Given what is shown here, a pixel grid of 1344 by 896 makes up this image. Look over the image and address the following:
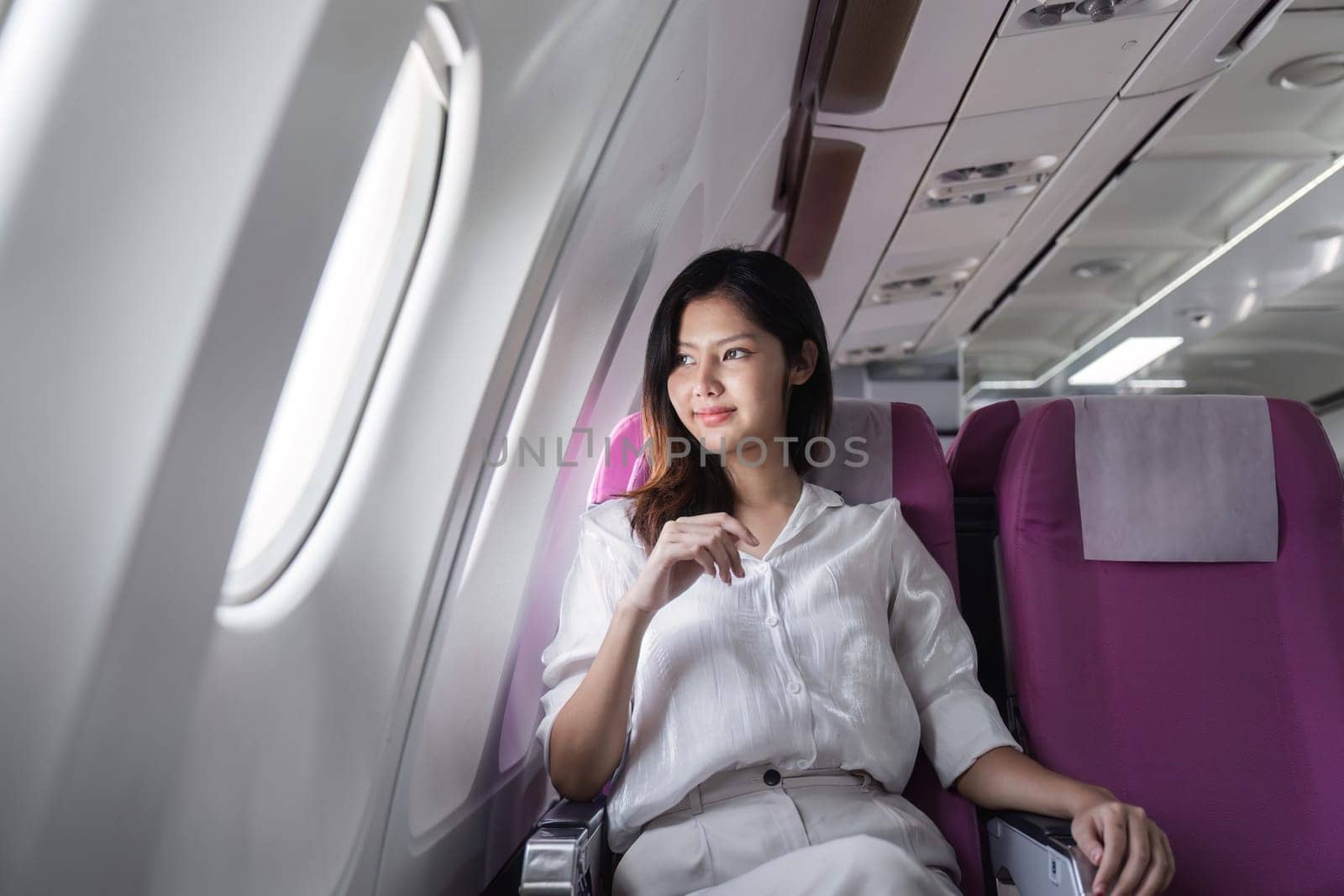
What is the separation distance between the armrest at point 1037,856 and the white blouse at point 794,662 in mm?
133

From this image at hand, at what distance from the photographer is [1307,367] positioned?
10.1m

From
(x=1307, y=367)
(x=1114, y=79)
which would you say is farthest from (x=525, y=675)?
(x=1307, y=367)

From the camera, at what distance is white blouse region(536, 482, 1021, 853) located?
168 centimetres

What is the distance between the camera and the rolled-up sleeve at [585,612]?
183cm

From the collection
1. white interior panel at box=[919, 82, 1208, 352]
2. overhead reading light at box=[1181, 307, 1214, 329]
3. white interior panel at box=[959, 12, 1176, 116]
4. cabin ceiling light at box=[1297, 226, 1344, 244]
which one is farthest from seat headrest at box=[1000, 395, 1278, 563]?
overhead reading light at box=[1181, 307, 1214, 329]

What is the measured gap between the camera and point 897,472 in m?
2.12

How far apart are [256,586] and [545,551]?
3.26 feet

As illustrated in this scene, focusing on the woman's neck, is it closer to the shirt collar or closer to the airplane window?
A: the shirt collar

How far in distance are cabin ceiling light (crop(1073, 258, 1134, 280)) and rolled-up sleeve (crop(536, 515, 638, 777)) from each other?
266 inches

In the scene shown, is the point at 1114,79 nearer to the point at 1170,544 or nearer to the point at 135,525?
the point at 1170,544

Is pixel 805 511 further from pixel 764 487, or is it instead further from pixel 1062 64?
pixel 1062 64

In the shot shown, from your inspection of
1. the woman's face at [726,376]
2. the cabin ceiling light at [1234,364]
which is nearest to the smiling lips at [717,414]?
the woman's face at [726,376]

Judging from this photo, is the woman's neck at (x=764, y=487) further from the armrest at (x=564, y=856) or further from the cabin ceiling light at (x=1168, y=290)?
the cabin ceiling light at (x=1168, y=290)

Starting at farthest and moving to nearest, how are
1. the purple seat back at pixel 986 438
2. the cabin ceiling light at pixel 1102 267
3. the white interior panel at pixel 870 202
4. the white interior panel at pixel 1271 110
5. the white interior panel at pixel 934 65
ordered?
the cabin ceiling light at pixel 1102 267
the white interior panel at pixel 1271 110
the white interior panel at pixel 870 202
the white interior panel at pixel 934 65
the purple seat back at pixel 986 438
